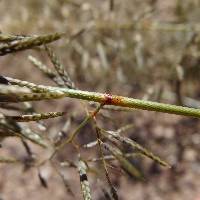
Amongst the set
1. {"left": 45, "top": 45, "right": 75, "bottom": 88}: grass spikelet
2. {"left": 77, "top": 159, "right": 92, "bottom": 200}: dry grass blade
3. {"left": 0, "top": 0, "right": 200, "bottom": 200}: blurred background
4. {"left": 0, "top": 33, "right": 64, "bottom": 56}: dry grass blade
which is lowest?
{"left": 0, "top": 0, "right": 200, "bottom": 200}: blurred background

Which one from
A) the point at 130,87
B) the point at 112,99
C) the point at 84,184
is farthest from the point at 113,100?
the point at 130,87

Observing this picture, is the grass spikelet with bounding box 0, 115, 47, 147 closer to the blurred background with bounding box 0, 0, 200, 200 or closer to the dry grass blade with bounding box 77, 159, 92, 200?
the dry grass blade with bounding box 77, 159, 92, 200

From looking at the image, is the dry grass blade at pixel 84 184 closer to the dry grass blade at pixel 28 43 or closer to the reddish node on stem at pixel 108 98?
the reddish node on stem at pixel 108 98

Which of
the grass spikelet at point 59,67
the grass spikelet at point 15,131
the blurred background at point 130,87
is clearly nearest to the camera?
the grass spikelet at point 15,131

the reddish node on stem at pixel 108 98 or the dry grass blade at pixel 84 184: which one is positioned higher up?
the reddish node on stem at pixel 108 98

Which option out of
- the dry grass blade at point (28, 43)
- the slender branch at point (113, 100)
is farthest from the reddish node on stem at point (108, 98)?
the dry grass blade at point (28, 43)

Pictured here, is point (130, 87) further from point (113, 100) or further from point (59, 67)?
point (113, 100)

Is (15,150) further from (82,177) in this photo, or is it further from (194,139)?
(82,177)

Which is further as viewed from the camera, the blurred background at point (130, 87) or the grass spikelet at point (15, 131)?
the blurred background at point (130, 87)

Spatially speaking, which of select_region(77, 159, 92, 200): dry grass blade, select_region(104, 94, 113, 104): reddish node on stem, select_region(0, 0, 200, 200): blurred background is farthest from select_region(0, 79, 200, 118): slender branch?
select_region(0, 0, 200, 200): blurred background

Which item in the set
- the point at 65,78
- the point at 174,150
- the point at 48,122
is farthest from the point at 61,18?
the point at 65,78
